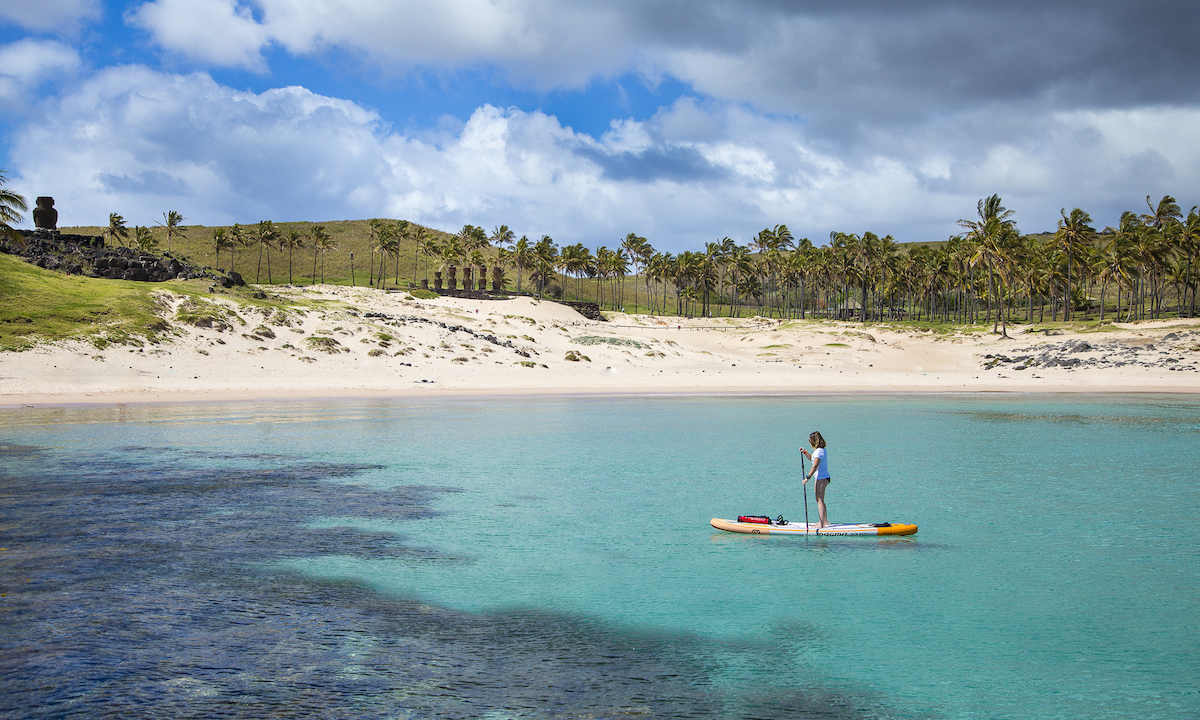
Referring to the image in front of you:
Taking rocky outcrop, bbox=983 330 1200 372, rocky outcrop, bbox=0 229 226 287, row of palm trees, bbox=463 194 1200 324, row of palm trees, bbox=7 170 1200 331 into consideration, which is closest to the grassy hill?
row of palm trees, bbox=7 170 1200 331

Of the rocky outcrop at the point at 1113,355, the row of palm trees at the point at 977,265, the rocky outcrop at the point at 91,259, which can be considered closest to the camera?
the rocky outcrop at the point at 91,259

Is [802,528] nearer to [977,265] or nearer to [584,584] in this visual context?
[584,584]

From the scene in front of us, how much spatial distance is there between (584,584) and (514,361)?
49.4 meters

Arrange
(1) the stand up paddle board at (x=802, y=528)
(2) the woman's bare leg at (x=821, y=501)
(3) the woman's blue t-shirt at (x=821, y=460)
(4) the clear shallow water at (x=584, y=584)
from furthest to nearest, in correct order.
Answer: (2) the woman's bare leg at (x=821, y=501)
(1) the stand up paddle board at (x=802, y=528)
(3) the woman's blue t-shirt at (x=821, y=460)
(4) the clear shallow water at (x=584, y=584)

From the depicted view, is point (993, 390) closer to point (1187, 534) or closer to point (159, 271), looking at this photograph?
point (1187, 534)

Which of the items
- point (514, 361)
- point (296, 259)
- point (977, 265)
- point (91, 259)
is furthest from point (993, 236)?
point (296, 259)

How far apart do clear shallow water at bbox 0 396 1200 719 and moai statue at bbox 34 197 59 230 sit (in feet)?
170

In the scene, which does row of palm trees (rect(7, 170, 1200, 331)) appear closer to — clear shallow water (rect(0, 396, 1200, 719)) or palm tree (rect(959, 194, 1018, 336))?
palm tree (rect(959, 194, 1018, 336))

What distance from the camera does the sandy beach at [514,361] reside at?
43531 millimetres

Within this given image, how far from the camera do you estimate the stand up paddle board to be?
14.7 metres

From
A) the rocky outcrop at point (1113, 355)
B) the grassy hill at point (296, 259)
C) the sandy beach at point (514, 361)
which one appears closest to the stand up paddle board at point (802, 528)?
the sandy beach at point (514, 361)

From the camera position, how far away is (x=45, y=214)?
65.7 m

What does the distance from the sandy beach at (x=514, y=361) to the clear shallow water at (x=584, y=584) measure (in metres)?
20.5

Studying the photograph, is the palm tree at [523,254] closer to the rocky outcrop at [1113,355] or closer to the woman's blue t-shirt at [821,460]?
the rocky outcrop at [1113,355]
